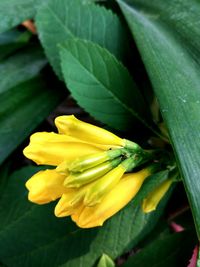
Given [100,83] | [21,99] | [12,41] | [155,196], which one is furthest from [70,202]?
[12,41]

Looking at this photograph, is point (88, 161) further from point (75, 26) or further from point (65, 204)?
point (75, 26)

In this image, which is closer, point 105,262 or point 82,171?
point 82,171

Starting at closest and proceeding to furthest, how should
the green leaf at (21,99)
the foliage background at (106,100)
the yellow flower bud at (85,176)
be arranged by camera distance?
the yellow flower bud at (85,176), the foliage background at (106,100), the green leaf at (21,99)

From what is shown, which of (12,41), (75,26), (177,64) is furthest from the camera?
(12,41)

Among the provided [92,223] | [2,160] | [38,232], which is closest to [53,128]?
[2,160]

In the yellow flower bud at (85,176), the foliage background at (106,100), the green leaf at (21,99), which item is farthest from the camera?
the green leaf at (21,99)

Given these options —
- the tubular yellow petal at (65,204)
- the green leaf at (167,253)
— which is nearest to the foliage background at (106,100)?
the green leaf at (167,253)

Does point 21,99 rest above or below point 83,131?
below

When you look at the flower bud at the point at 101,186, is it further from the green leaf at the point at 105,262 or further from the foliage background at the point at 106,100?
the green leaf at the point at 105,262
